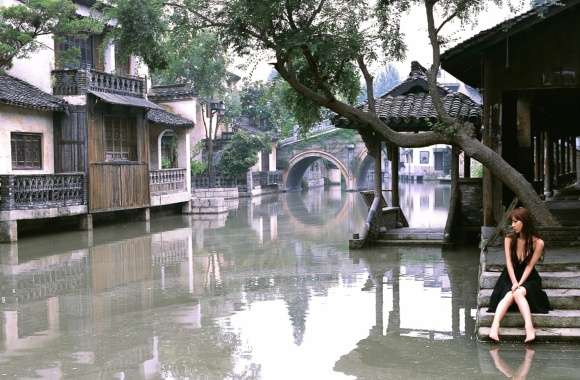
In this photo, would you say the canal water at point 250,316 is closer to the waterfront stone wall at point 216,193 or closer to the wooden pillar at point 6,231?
the wooden pillar at point 6,231

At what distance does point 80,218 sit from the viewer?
20.5 meters

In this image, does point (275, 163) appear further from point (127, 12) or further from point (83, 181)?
point (127, 12)

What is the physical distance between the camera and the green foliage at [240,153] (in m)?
38.7

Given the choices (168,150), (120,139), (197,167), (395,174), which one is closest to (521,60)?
(395,174)

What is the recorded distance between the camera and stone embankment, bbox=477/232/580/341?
6.80m

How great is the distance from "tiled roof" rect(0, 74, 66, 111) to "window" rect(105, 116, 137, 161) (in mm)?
2027

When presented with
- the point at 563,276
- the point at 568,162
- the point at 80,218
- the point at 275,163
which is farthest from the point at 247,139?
the point at 563,276

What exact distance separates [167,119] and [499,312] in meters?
19.7

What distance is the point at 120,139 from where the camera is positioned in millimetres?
22266

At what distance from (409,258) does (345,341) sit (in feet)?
20.2

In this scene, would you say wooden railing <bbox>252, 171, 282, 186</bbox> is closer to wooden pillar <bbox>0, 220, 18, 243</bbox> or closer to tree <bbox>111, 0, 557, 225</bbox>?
wooden pillar <bbox>0, 220, 18, 243</bbox>

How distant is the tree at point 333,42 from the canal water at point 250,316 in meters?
2.00

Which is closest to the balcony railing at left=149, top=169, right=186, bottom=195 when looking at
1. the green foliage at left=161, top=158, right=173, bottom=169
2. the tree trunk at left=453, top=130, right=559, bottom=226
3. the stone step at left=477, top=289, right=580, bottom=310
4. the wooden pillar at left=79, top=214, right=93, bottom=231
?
the wooden pillar at left=79, top=214, right=93, bottom=231

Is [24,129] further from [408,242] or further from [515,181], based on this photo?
[515,181]
